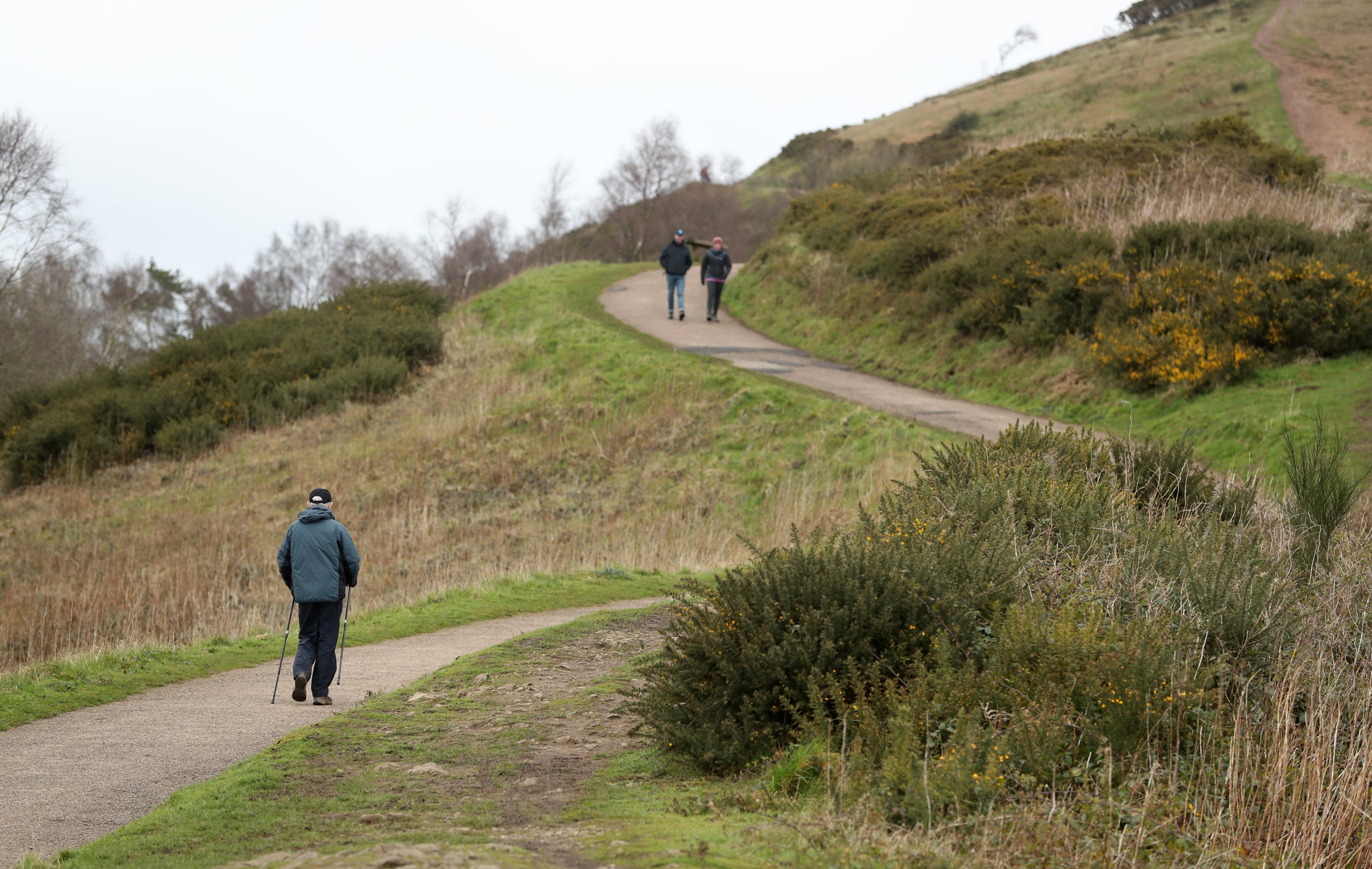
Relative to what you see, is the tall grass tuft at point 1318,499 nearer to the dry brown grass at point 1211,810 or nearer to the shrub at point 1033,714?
the dry brown grass at point 1211,810

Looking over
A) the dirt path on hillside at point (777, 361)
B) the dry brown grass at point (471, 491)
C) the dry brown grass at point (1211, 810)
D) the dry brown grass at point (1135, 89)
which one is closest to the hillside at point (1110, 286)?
the dirt path on hillside at point (777, 361)

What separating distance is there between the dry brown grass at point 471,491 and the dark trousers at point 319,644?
3456 mm

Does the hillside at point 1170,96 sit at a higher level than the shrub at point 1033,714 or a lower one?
higher

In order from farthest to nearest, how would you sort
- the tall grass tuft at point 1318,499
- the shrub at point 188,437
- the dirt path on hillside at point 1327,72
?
1. the dirt path on hillside at point 1327,72
2. the shrub at point 188,437
3. the tall grass tuft at point 1318,499

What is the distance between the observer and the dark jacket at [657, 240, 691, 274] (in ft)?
81.5

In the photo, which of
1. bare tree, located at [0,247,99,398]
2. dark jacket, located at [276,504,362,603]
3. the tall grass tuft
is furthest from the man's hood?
bare tree, located at [0,247,99,398]

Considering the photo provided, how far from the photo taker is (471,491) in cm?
2036

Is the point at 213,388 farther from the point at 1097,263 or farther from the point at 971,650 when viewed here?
the point at 971,650

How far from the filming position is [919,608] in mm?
5812

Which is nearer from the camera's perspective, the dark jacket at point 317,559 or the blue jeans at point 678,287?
the dark jacket at point 317,559

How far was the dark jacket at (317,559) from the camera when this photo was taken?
309 inches

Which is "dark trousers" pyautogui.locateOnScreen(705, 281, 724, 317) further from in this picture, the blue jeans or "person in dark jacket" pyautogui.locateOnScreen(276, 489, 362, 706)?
"person in dark jacket" pyautogui.locateOnScreen(276, 489, 362, 706)

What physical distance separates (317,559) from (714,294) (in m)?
19.2

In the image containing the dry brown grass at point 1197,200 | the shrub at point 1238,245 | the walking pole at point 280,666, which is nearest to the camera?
the walking pole at point 280,666
